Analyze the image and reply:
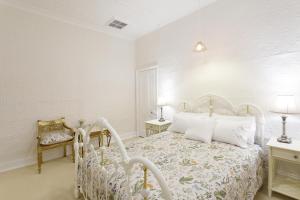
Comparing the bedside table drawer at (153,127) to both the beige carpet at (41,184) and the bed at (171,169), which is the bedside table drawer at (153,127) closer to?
the bed at (171,169)

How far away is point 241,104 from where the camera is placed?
2613 millimetres

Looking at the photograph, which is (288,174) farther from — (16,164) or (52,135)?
(16,164)

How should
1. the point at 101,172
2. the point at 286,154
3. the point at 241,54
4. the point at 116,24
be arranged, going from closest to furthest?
the point at 101,172 → the point at 286,154 → the point at 241,54 → the point at 116,24

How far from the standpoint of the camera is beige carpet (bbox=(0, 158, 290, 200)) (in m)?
2.11

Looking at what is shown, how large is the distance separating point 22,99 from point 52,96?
489 millimetres

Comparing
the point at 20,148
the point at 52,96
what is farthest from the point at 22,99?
the point at 20,148

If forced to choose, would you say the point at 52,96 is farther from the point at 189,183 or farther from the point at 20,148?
the point at 189,183

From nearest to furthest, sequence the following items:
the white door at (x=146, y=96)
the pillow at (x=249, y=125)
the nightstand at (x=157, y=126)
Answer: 1. the pillow at (x=249, y=125)
2. the nightstand at (x=157, y=126)
3. the white door at (x=146, y=96)

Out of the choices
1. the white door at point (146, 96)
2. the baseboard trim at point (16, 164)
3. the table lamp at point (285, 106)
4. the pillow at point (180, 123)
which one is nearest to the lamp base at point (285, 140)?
the table lamp at point (285, 106)

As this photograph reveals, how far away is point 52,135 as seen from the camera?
3.01 metres

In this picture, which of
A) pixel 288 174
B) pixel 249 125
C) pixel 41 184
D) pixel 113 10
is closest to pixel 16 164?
pixel 41 184

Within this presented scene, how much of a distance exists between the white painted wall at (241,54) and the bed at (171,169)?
1.17ft

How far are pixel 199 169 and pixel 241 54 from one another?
2.03 meters

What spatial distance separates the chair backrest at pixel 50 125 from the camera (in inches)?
120
